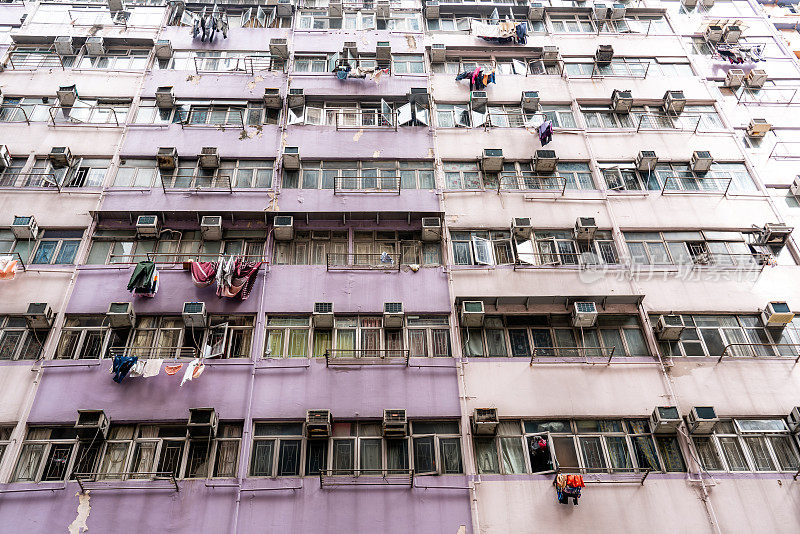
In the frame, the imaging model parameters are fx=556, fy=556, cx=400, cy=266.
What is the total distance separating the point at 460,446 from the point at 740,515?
823 centimetres

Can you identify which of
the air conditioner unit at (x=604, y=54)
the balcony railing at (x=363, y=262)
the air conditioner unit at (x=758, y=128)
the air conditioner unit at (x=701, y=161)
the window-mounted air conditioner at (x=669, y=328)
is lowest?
the window-mounted air conditioner at (x=669, y=328)

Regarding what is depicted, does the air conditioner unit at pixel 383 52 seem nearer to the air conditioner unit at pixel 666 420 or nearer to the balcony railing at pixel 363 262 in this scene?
the balcony railing at pixel 363 262

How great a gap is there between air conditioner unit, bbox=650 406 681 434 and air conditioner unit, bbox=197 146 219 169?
18.9 metres

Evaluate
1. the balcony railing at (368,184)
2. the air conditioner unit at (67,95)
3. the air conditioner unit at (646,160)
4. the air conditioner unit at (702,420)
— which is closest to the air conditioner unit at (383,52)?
the balcony railing at (368,184)

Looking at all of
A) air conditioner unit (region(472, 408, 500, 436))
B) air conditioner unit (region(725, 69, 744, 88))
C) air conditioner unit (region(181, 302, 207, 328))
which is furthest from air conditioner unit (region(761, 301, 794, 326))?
air conditioner unit (region(181, 302, 207, 328))

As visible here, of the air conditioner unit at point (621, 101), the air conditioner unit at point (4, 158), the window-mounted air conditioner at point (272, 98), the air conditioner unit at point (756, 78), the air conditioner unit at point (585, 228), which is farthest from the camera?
the air conditioner unit at point (756, 78)

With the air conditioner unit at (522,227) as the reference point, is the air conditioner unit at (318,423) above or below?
below

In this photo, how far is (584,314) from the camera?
19.2 m

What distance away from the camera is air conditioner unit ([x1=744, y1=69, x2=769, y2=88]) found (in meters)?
27.1

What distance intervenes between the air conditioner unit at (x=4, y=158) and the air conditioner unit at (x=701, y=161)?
28472 millimetres

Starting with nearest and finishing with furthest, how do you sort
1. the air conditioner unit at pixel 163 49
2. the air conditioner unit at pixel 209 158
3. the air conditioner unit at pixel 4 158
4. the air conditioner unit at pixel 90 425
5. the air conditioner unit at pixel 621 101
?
the air conditioner unit at pixel 90 425
the air conditioner unit at pixel 4 158
the air conditioner unit at pixel 209 158
the air conditioner unit at pixel 621 101
the air conditioner unit at pixel 163 49

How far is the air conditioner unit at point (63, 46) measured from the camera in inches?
1048

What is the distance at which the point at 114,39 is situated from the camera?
2728 centimetres

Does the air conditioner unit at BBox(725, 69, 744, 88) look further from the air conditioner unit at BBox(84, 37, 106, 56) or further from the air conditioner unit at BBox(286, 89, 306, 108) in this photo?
the air conditioner unit at BBox(84, 37, 106, 56)
